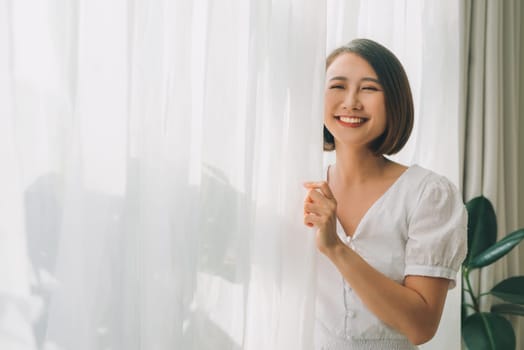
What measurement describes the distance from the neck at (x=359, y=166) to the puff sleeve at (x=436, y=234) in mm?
138

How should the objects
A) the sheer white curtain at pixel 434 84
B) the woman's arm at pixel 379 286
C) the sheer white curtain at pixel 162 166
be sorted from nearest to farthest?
1. the sheer white curtain at pixel 162 166
2. the woman's arm at pixel 379 286
3. the sheer white curtain at pixel 434 84

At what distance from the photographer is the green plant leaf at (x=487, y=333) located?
6.11 feet

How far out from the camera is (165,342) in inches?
38.3

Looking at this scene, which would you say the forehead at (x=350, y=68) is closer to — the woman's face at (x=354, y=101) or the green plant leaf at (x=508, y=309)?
the woman's face at (x=354, y=101)

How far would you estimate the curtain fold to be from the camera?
2178mm

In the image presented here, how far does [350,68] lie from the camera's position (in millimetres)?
1193

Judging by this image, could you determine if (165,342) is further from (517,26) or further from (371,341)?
(517,26)

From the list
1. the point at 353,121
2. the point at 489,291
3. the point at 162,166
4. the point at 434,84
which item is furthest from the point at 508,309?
the point at 162,166

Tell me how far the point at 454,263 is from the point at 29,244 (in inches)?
29.3

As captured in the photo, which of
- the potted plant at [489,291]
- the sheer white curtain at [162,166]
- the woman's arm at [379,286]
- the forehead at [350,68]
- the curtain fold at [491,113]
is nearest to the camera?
the sheer white curtain at [162,166]

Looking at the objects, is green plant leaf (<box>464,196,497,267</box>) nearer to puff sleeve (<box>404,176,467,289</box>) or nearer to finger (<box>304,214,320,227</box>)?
puff sleeve (<box>404,176,467,289</box>)

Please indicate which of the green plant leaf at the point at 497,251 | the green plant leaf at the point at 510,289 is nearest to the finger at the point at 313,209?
the green plant leaf at the point at 497,251

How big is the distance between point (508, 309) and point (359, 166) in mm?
1115

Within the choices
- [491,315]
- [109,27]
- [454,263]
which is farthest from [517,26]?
[109,27]
